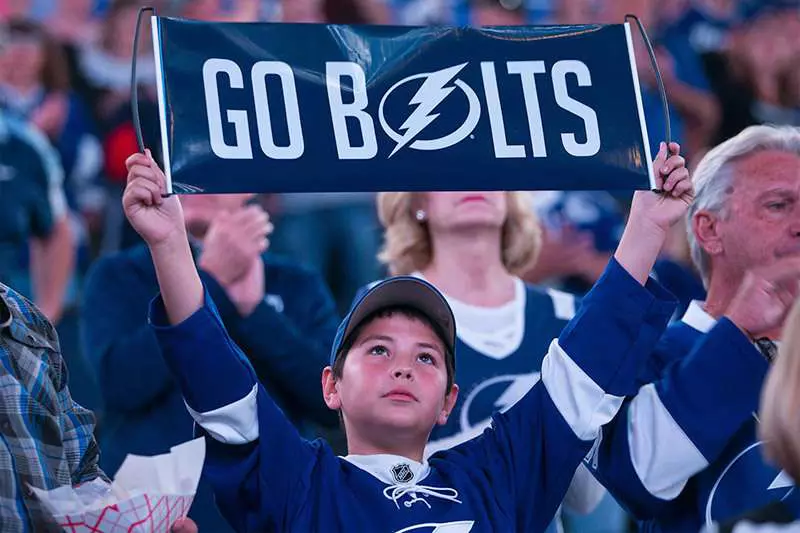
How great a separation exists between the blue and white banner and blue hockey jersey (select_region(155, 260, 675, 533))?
0.93 feet

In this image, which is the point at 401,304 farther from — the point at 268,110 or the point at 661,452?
the point at 661,452

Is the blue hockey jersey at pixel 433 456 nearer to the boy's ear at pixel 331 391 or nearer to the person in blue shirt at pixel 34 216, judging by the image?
the boy's ear at pixel 331 391

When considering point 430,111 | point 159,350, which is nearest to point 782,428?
point 430,111

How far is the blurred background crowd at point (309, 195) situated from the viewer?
6.23 m

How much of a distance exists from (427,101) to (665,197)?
0.56 meters

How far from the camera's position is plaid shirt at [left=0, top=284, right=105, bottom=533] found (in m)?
2.66

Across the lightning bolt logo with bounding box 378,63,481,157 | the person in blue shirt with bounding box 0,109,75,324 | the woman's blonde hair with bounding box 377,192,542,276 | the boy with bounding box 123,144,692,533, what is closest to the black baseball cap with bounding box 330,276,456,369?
the boy with bounding box 123,144,692,533

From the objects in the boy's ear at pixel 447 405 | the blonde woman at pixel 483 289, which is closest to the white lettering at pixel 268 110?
the boy's ear at pixel 447 405

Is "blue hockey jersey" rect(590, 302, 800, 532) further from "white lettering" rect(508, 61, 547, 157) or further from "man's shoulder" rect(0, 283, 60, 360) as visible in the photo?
"man's shoulder" rect(0, 283, 60, 360)

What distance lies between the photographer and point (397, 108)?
10.5 ft

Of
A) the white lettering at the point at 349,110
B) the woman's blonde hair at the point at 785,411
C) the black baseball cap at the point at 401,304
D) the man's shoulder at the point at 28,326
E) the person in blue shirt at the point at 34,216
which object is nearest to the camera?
the woman's blonde hair at the point at 785,411

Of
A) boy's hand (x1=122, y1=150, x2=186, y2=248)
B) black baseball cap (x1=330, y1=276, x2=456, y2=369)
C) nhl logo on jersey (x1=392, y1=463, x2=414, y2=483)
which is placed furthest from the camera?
black baseball cap (x1=330, y1=276, x2=456, y2=369)

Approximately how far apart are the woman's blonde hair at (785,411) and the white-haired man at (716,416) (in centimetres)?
86

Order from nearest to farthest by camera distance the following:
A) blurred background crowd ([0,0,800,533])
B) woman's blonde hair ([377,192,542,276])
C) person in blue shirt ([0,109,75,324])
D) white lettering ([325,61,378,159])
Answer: white lettering ([325,61,378,159]), woman's blonde hair ([377,192,542,276]), person in blue shirt ([0,109,75,324]), blurred background crowd ([0,0,800,533])
